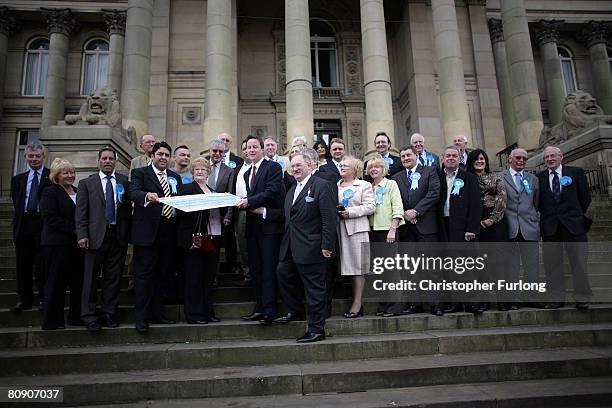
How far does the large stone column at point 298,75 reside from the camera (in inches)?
589

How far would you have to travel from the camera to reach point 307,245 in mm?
5035

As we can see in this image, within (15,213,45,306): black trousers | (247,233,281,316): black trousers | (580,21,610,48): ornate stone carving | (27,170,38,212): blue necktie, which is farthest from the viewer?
(580,21,610,48): ornate stone carving

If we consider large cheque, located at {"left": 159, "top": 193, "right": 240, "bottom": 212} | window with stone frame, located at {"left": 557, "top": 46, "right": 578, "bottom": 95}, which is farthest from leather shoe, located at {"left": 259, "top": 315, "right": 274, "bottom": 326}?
window with stone frame, located at {"left": 557, "top": 46, "right": 578, "bottom": 95}

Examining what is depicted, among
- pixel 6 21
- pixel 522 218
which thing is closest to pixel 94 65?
pixel 6 21

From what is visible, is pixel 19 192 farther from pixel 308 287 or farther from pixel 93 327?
pixel 308 287

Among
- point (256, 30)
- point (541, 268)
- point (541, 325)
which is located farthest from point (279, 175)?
point (256, 30)

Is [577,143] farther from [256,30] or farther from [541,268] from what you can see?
[256,30]

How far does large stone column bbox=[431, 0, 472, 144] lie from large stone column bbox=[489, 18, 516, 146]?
5109mm

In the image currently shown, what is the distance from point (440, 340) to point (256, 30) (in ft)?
66.8

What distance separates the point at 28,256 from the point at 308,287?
403 centimetres

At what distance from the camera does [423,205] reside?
19.2 ft

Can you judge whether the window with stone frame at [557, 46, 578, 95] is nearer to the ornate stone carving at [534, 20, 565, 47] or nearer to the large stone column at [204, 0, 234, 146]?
the ornate stone carving at [534, 20, 565, 47]

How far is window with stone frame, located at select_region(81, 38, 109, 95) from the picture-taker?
904 inches

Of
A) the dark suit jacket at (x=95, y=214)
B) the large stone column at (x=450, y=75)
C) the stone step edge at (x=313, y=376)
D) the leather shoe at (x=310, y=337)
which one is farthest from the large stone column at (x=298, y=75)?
the stone step edge at (x=313, y=376)
